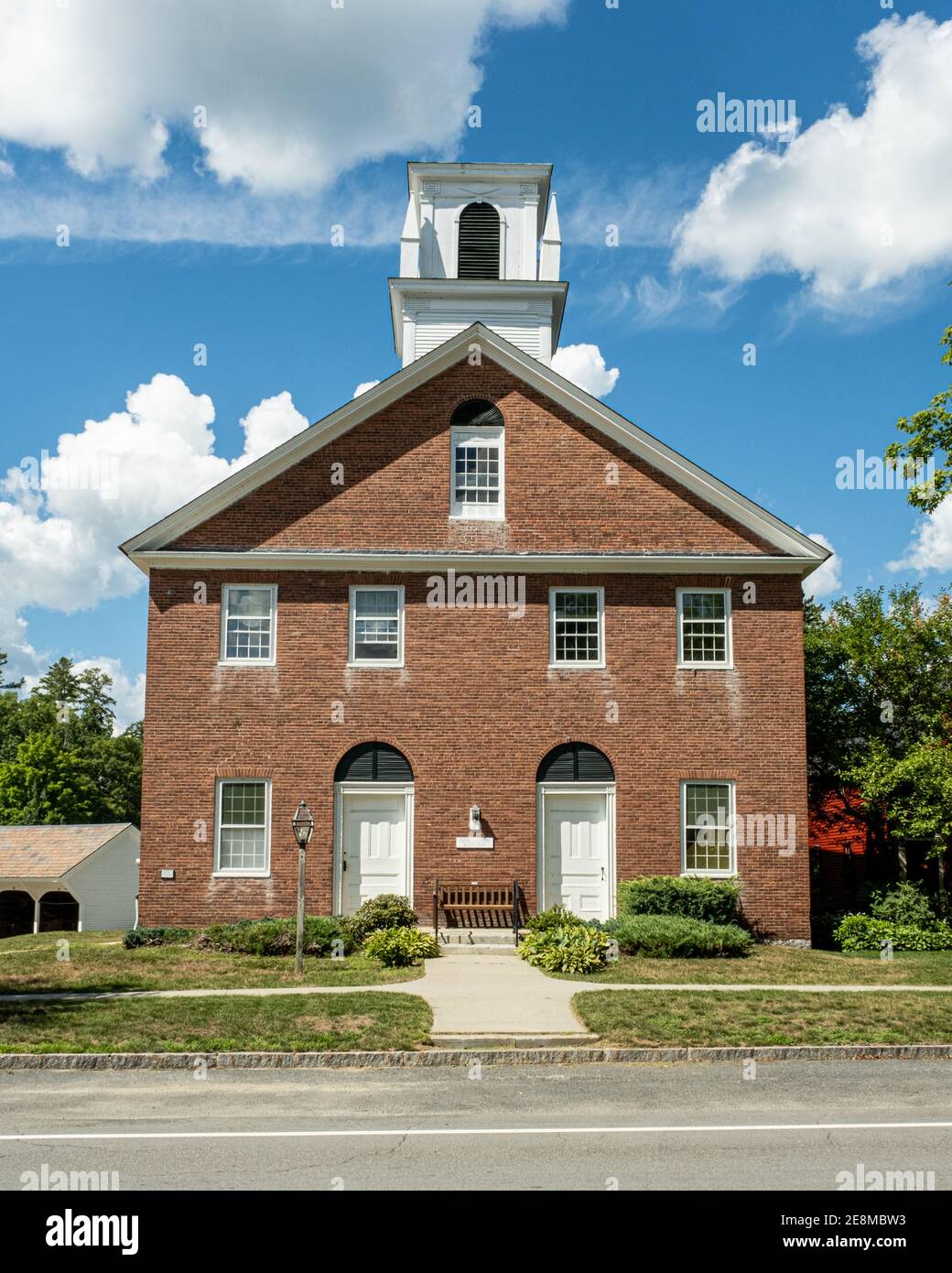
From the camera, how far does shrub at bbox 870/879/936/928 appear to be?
23.5m

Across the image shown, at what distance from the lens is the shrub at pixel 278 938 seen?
18516mm

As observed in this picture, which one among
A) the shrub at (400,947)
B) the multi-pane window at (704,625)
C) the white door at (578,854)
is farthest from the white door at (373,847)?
the multi-pane window at (704,625)

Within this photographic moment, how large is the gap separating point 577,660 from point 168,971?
9.72 meters

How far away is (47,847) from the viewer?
44156 millimetres

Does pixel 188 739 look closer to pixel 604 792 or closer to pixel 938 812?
pixel 604 792

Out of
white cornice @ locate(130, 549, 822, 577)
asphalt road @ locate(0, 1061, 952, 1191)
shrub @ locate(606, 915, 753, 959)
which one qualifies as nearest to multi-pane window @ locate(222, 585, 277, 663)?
white cornice @ locate(130, 549, 822, 577)

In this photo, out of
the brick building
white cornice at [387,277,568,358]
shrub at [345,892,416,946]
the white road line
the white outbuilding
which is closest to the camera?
the white road line

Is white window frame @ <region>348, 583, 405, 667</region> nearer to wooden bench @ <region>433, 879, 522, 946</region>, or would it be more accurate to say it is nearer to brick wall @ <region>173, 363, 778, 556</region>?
brick wall @ <region>173, 363, 778, 556</region>

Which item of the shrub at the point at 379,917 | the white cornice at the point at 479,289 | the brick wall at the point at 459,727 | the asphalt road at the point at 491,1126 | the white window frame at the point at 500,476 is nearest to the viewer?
the asphalt road at the point at 491,1126

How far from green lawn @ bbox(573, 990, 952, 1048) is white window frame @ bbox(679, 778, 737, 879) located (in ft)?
23.0

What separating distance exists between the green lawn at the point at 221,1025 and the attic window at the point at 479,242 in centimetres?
2036

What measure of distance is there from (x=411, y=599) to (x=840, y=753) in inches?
454

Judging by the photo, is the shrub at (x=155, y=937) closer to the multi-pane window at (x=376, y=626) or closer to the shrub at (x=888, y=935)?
the multi-pane window at (x=376, y=626)
